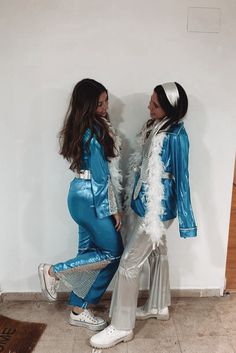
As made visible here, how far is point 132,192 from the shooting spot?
7.40 ft

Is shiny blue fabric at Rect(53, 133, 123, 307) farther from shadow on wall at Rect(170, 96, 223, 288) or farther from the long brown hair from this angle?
shadow on wall at Rect(170, 96, 223, 288)

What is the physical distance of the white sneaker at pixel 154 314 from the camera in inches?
94.9

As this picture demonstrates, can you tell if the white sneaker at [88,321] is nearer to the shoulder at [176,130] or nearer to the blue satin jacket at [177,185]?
the blue satin jacket at [177,185]

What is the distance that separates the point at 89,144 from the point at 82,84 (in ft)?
1.05

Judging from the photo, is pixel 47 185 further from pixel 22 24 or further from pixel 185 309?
pixel 185 309

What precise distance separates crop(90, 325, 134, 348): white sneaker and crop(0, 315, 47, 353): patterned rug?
12.9 inches

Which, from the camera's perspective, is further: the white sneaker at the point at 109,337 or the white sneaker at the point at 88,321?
the white sneaker at the point at 88,321

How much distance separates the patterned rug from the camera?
2113mm

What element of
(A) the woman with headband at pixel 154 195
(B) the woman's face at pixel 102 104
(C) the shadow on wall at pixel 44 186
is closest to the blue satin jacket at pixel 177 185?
(A) the woman with headband at pixel 154 195

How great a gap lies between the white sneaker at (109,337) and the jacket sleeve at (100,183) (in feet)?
2.12

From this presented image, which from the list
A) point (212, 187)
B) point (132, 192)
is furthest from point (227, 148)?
point (132, 192)

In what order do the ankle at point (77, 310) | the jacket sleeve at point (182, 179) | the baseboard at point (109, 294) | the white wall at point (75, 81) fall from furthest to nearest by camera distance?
the baseboard at point (109, 294)
the ankle at point (77, 310)
the white wall at point (75, 81)
the jacket sleeve at point (182, 179)

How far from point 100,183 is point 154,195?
289 millimetres

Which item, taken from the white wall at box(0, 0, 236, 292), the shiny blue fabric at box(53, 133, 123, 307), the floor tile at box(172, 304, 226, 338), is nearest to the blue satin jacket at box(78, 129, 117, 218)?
the shiny blue fabric at box(53, 133, 123, 307)
